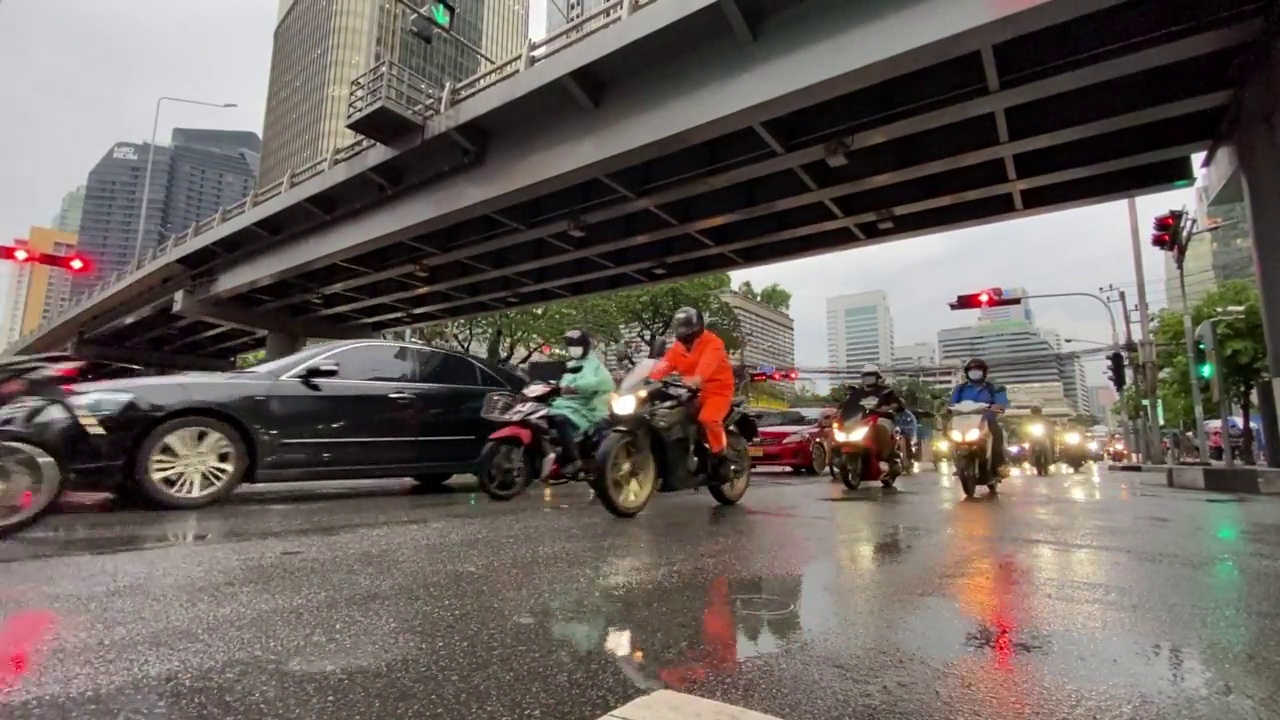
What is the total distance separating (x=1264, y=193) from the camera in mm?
10992

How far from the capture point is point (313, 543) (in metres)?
4.01

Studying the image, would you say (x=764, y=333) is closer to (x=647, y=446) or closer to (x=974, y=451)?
(x=974, y=451)

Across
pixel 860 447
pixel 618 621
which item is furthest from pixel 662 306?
pixel 618 621

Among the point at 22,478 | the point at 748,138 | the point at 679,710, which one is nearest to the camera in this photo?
the point at 679,710

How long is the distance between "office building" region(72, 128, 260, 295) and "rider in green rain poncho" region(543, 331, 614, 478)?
111ft

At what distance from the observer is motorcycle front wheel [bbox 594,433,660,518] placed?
518 centimetres

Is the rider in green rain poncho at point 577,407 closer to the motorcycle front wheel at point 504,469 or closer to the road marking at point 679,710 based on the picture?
the motorcycle front wheel at point 504,469

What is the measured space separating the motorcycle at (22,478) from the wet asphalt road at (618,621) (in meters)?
0.22

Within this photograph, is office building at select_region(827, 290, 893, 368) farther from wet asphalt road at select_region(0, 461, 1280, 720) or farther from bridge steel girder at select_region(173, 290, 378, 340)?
wet asphalt road at select_region(0, 461, 1280, 720)

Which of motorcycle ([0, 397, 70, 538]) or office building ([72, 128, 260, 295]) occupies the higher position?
office building ([72, 128, 260, 295])

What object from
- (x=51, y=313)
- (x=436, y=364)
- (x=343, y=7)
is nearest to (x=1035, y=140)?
(x=436, y=364)

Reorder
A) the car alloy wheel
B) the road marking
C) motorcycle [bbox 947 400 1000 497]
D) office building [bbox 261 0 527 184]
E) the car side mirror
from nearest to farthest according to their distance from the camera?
the road marking < the car alloy wheel < the car side mirror < motorcycle [bbox 947 400 1000 497] < office building [bbox 261 0 527 184]

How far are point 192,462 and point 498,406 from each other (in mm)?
2657

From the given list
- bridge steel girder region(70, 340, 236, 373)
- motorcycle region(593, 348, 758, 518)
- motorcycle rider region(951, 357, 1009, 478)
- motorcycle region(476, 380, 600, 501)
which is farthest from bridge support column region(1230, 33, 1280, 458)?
bridge steel girder region(70, 340, 236, 373)
